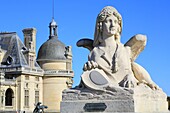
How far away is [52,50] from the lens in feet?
230

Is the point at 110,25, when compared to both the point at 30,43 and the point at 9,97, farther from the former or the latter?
the point at 30,43

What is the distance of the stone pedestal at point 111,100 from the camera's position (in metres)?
11.2

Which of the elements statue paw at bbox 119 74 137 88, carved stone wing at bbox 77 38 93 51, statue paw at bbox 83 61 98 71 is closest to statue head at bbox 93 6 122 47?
carved stone wing at bbox 77 38 93 51

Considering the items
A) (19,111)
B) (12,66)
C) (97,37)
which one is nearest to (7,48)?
(12,66)

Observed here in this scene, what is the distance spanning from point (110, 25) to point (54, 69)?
57.1 meters

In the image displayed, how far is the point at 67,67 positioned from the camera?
70.9 meters

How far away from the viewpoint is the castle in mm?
61344

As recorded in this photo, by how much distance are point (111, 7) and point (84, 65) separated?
1.73m

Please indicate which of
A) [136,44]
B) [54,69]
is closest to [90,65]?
[136,44]

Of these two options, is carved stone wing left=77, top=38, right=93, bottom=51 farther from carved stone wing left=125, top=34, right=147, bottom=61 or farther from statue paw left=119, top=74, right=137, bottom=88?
statue paw left=119, top=74, right=137, bottom=88

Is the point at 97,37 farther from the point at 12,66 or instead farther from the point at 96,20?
the point at 12,66

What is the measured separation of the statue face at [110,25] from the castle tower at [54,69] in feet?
176

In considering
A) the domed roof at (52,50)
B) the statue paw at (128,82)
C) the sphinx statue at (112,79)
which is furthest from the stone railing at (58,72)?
the statue paw at (128,82)

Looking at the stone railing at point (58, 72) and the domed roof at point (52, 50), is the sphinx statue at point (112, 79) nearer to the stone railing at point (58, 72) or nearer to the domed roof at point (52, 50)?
the stone railing at point (58, 72)
